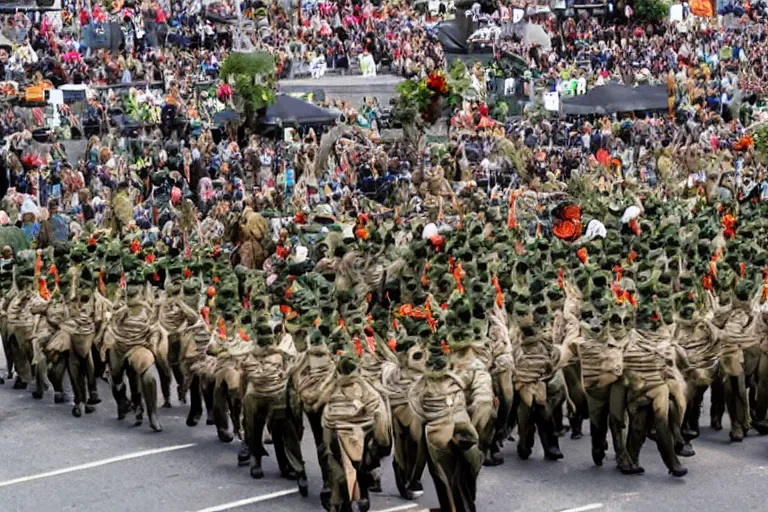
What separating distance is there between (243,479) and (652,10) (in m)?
31.5

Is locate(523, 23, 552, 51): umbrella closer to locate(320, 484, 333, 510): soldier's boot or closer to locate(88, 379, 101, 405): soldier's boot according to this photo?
locate(88, 379, 101, 405): soldier's boot

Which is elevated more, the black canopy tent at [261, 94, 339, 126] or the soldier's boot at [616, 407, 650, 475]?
the black canopy tent at [261, 94, 339, 126]

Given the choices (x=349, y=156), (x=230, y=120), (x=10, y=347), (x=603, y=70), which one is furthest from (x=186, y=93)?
(x=10, y=347)

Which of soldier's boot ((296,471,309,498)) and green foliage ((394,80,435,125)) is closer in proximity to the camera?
soldier's boot ((296,471,309,498))

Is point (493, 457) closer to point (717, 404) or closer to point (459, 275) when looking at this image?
point (717, 404)

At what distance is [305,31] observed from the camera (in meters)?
45.1

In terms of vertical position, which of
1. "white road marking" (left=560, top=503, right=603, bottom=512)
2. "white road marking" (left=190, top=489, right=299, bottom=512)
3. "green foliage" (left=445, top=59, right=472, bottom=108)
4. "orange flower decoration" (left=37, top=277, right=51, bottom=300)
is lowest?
"white road marking" (left=560, top=503, right=603, bottom=512)

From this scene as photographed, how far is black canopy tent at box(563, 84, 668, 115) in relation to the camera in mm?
38938

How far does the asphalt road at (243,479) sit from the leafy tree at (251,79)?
15.7 meters

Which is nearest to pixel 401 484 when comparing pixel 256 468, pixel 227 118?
pixel 256 468

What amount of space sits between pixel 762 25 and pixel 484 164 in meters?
17.7

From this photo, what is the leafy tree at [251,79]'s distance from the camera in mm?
36281

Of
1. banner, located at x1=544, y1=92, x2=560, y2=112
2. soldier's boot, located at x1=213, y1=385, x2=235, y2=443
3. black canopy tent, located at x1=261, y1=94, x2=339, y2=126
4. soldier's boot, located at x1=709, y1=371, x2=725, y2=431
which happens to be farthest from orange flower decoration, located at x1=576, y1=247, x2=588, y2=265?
banner, located at x1=544, y1=92, x2=560, y2=112

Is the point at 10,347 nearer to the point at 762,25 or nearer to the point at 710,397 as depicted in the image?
the point at 710,397
